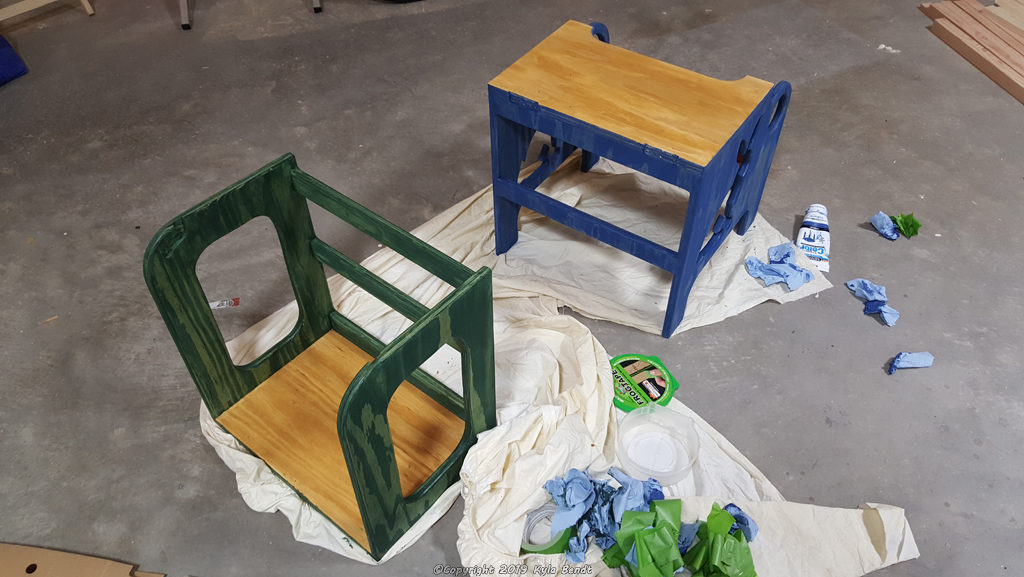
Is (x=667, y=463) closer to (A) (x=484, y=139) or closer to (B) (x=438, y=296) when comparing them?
(B) (x=438, y=296)

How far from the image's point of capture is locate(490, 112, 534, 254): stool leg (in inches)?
94.4

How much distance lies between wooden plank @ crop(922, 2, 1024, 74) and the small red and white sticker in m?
3.80

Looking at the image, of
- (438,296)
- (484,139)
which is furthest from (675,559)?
(484,139)

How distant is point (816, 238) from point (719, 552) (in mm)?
1452

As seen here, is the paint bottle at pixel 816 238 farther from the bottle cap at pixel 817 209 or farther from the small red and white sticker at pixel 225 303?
the small red and white sticker at pixel 225 303

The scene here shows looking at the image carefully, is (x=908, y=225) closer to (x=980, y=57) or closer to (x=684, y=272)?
(x=684, y=272)

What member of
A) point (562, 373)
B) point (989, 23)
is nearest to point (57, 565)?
point (562, 373)

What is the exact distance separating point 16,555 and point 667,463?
181 centimetres

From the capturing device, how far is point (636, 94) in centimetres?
222

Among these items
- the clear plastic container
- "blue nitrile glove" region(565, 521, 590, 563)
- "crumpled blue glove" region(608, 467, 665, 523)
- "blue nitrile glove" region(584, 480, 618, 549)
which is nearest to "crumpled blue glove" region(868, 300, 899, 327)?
the clear plastic container

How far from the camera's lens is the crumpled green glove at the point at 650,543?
70.1 inches

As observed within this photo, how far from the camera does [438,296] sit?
262cm

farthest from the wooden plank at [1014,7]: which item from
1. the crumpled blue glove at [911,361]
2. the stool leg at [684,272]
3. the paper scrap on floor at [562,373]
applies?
the stool leg at [684,272]

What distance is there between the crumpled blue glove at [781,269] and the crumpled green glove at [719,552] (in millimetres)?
1042
